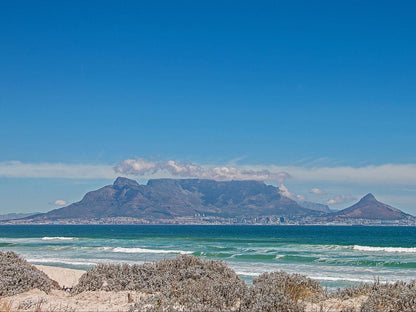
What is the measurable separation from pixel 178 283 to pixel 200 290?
46.6 inches

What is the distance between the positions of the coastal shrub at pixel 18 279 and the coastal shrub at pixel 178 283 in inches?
34.0

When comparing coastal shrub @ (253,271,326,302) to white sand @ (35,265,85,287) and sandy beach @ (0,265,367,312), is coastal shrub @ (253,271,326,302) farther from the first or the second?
white sand @ (35,265,85,287)

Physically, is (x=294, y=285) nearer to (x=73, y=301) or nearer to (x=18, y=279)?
(x=73, y=301)

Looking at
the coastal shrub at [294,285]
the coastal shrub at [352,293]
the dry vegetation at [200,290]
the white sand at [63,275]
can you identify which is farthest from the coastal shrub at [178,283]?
the white sand at [63,275]

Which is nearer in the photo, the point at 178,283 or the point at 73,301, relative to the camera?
the point at 73,301

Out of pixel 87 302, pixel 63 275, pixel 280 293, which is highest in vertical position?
pixel 280 293

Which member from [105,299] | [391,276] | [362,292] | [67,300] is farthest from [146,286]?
[391,276]

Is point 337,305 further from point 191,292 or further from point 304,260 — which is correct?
point 304,260

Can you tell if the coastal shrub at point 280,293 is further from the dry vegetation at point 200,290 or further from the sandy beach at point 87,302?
the sandy beach at point 87,302

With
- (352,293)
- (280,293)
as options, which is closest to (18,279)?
(280,293)

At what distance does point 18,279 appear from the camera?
11.1 metres

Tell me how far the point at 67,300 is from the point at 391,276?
1682 centimetres

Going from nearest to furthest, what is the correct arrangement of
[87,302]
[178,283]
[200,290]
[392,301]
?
1. [392,301]
2. [200,290]
3. [87,302]
4. [178,283]

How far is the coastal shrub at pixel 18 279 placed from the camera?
10750mm
